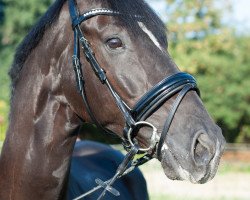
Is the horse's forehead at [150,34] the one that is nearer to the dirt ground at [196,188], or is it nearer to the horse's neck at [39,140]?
the horse's neck at [39,140]

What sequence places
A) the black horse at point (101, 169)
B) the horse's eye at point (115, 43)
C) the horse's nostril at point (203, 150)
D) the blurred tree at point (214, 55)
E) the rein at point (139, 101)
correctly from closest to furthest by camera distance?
1. the horse's nostril at point (203, 150)
2. the rein at point (139, 101)
3. the horse's eye at point (115, 43)
4. the black horse at point (101, 169)
5. the blurred tree at point (214, 55)

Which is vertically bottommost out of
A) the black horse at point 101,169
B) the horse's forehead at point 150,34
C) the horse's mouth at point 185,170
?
the black horse at point 101,169

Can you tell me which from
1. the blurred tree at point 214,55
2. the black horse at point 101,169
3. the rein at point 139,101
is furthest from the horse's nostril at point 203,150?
the blurred tree at point 214,55

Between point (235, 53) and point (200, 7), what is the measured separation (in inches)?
122

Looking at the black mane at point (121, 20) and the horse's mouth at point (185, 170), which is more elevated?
the black mane at point (121, 20)

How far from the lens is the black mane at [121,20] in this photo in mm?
2635

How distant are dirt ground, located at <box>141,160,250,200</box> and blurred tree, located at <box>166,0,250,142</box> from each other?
11.0 meters

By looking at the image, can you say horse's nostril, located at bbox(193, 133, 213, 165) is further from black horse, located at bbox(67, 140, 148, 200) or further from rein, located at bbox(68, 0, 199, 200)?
black horse, located at bbox(67, 140, 148, 200)

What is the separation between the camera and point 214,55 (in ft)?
82.5

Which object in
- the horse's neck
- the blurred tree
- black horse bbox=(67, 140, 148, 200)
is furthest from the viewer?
the blurred tree

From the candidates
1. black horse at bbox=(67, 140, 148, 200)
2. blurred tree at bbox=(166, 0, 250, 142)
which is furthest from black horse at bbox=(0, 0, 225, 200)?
blurred tree at bbox=(166, 0, 250, 142)

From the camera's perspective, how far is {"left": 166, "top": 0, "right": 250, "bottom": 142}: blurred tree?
24422mm

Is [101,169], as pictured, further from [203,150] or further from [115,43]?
[203,150]

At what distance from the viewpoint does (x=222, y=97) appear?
83.2ft
